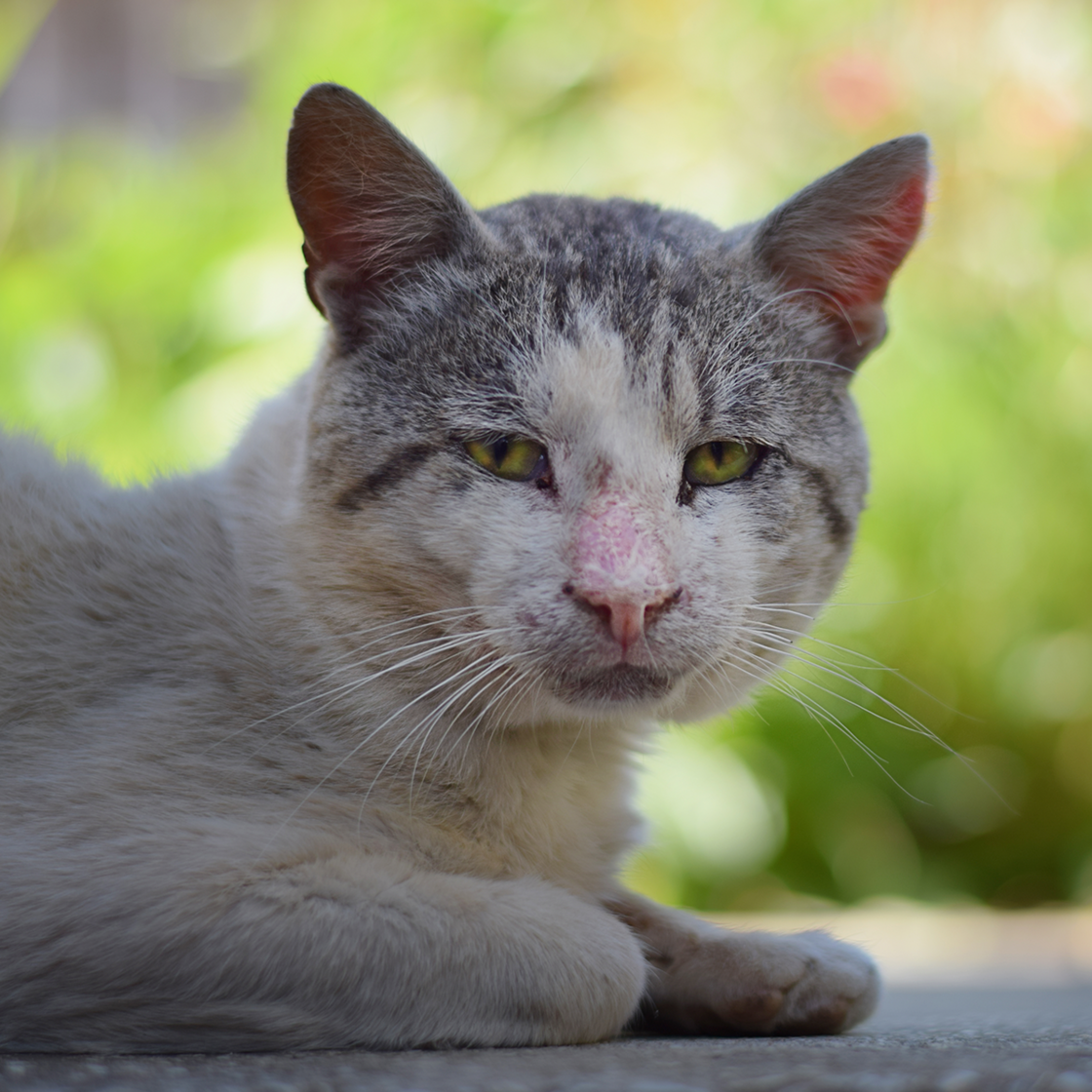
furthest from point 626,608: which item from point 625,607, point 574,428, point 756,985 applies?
point 756,985

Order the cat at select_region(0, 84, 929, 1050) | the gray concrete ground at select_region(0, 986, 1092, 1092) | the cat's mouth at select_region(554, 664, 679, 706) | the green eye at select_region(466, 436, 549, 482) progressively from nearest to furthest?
the gray concrete ground at select_region(0, 986, 1092, 1092) < the cat at select_region(0, 84, 929, 1050) < the cat's mouth at select_region(554, 664, 679, 706) < the green eye at select_region(466, 436, 549, 482)

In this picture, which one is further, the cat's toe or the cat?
the cat's toe

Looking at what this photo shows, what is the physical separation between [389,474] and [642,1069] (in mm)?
956

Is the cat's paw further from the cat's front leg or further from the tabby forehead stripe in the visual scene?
the tabby forehead stripe

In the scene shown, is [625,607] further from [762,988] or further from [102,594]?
[102,594]

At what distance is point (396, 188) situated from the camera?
192 centimetres

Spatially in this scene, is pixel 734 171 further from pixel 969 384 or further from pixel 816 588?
pixel 816 588

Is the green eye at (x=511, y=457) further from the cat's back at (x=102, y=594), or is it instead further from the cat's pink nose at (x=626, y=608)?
the cat's back at (x=102, y=594)

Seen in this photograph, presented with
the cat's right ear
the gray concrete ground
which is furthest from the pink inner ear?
the gray concrete ground

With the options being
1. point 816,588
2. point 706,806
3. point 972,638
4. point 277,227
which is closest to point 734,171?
point 277,227

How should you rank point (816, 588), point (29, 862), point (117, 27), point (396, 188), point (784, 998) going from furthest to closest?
point (117, 27), point (816, 588), point (396, 188), point (784, 998), point (29, 862)

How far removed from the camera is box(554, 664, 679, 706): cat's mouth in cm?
167

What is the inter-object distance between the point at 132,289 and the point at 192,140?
2.94 ft

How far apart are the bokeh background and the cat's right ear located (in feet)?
7.06
